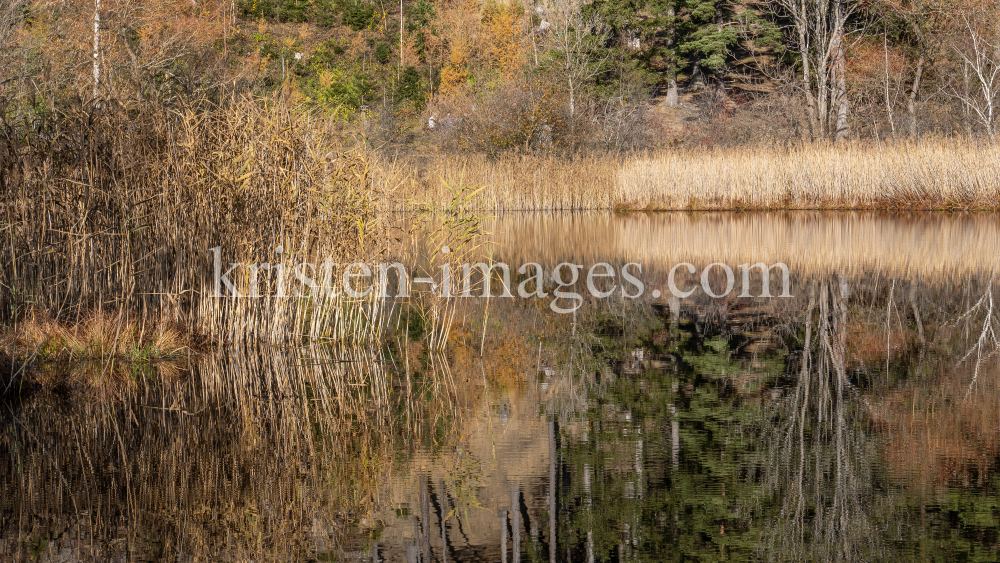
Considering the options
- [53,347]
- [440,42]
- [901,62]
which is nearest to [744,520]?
[53,347]

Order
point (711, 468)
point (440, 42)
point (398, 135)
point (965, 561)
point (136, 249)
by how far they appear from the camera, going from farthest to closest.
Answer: point (440, 42) < point (398, 135) < point (136, 249) < point (711, 468) < point (965, 561)

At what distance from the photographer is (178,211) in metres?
6.81

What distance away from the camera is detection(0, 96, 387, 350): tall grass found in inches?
253

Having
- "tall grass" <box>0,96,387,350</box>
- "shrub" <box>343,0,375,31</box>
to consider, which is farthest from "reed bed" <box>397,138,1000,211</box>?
"shrub" <box>343,0,375,31</box>

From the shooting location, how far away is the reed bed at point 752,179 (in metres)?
20.8

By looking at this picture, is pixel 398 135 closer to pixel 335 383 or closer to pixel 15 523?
pixel 335 383

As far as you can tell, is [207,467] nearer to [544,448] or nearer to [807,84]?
[544,448]

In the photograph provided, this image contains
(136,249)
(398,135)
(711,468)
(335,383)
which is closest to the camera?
(711,468)

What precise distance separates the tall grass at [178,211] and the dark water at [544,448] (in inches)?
21.3

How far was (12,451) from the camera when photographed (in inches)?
181

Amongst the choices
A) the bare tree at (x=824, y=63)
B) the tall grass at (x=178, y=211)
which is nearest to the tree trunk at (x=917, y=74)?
the bare tree at (x=824, y=63)

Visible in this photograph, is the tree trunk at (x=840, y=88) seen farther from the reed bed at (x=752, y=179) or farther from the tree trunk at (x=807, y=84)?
the reed bed at (x=752, y=179)

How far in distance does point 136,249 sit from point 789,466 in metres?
4.64

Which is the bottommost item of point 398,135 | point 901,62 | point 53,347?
point 53,347
